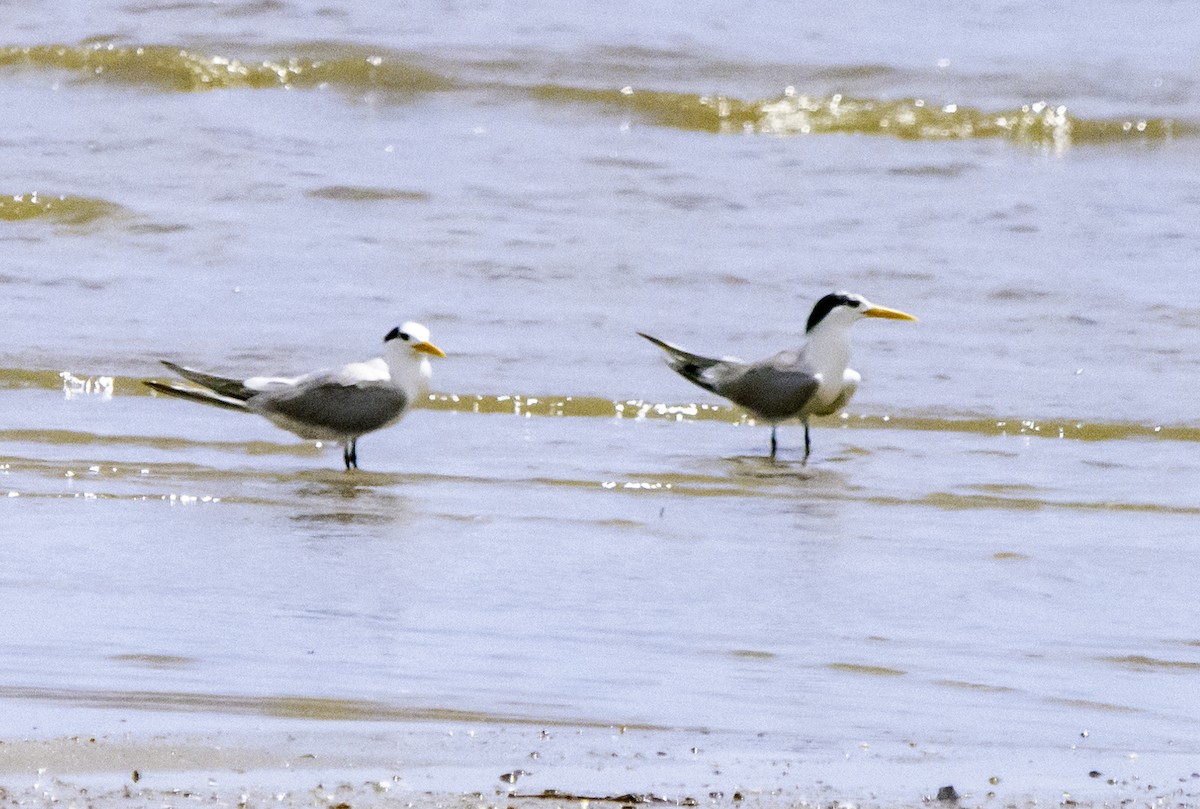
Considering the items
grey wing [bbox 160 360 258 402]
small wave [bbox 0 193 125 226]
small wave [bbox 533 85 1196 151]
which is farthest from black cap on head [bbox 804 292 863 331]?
small wave [bbox 533 85 1196 151]

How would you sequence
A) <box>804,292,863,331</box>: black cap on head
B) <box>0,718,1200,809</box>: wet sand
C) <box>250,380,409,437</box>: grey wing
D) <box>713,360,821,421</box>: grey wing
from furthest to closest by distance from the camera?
<box>804,292,863,331</box>: black cap on head
<box>713,360,821,421</box>: grey wing
<box>250,380,409,437</box>: grey wing
<box>0,718,1200,809</box>: wet sand

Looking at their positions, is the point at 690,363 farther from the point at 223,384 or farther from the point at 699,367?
the point at 223,384

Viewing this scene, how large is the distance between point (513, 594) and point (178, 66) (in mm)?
10581

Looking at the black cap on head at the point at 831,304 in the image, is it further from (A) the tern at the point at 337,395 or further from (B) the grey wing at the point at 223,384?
(B) the grey wing at the point at 223,384

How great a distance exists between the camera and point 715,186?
12.0 m

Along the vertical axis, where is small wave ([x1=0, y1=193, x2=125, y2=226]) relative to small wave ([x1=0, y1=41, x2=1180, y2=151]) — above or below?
below

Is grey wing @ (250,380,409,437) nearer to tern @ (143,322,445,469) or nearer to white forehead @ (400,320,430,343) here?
tern @ (143,322,445,469)

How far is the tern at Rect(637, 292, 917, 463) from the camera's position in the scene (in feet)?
24.6

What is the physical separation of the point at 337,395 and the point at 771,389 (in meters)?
1.62

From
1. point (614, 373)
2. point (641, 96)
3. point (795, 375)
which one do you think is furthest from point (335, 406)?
point (641, 96)

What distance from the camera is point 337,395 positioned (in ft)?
22.4

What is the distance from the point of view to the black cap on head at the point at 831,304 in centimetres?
789

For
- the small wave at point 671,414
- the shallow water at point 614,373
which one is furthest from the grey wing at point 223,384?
the small wave at point 671,414

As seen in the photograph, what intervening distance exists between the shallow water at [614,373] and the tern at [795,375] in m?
0.17
